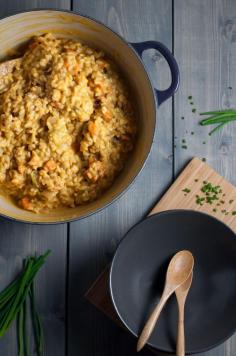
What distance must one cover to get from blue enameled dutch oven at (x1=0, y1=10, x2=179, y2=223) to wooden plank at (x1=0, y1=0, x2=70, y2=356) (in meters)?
0.12

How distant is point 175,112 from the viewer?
158 centimetres

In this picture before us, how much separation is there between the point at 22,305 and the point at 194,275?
481mm

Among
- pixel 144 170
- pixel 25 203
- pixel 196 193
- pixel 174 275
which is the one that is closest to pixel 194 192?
pixel 196 193

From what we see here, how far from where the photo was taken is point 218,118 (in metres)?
1.58

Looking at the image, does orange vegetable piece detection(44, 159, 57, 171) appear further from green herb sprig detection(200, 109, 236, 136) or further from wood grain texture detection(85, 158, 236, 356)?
green herb sprig detection(200, 109, 236, 136)

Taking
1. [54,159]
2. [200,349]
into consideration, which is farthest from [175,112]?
[200,349]

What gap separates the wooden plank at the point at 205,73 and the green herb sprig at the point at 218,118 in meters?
0.02

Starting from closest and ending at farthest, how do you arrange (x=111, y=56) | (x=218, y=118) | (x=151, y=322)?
1. (x=151, y=322)
2. (x=111, y=56)
3. (x=218, y=118)

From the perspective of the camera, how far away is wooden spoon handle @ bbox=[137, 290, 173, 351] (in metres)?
1.32

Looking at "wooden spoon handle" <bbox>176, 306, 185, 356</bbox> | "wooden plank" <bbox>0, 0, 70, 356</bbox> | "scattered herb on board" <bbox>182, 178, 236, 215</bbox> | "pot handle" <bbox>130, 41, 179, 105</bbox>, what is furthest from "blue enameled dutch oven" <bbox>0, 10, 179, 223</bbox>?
"wooden spoon handle" <bbox>176, 306, 185, 356</bbox>

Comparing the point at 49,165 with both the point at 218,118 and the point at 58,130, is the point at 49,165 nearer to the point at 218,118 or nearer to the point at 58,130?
the point at 58,130

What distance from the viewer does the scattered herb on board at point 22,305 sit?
4.78 ft

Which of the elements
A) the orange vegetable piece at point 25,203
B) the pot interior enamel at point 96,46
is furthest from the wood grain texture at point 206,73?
the orange vegetable piece at point 25,203

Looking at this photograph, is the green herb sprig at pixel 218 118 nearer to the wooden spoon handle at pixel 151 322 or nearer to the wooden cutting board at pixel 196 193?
the wooden cutting board at pixel 196 193
